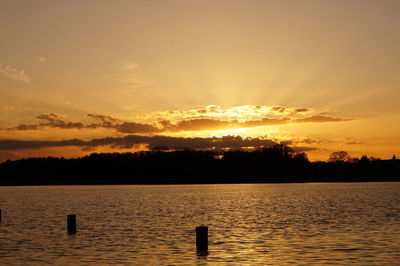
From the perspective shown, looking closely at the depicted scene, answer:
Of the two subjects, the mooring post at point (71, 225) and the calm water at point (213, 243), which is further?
the mooring post at point (71, 225)

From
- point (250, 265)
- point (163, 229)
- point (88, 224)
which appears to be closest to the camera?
point (250, 265)

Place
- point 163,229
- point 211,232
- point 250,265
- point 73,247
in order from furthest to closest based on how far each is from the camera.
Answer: point 163,229
point 211,232
point 73,247
point 250,265

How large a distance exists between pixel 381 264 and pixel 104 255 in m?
16.4

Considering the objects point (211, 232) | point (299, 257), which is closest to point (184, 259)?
point (299, 257)

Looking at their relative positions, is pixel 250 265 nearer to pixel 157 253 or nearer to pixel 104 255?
pixel 157 253

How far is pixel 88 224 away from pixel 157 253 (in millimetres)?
24713

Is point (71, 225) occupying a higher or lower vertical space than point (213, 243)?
higher

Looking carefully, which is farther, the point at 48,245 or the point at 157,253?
the point at 48,245

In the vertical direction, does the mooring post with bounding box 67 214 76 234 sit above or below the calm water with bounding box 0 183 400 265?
above

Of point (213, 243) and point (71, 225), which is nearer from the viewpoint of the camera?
point (213, 243)

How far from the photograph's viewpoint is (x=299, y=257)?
3153 cm

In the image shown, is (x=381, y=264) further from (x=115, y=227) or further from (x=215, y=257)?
(x=115, y=227)

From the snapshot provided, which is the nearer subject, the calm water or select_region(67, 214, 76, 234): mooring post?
the calm water

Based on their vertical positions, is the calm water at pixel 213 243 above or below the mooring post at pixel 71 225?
below
